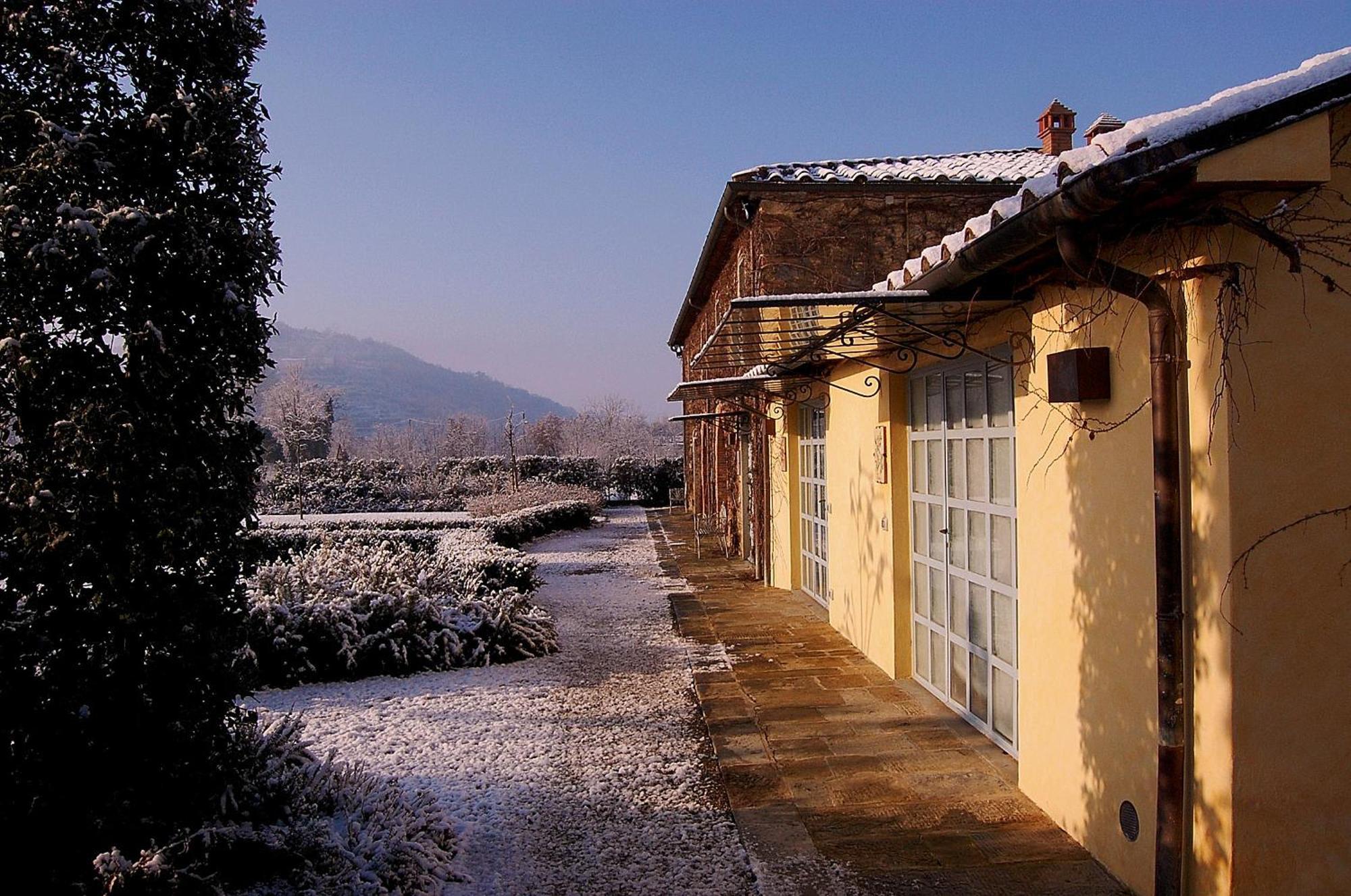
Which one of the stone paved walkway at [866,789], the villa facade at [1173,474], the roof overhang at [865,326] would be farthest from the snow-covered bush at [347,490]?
the villa facade at [1173,474]

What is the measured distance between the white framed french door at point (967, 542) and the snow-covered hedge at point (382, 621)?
12.2 ft

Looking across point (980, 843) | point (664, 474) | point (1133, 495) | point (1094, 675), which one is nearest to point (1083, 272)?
point (1133, 495)

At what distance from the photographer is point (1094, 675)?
138 inches

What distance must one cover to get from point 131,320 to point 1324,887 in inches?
174

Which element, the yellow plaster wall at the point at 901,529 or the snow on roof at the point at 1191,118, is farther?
the yellow plaster wall at the point at 901,529

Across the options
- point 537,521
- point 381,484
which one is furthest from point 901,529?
point 381,484

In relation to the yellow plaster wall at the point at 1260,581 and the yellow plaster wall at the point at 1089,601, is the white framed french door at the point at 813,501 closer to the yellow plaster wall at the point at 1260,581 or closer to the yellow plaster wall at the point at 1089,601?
the yellow plaster wall at the point at 1089,601

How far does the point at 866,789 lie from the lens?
4.55 metres

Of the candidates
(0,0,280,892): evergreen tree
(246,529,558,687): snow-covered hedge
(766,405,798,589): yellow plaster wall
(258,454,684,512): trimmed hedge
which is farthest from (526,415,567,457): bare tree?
(0,0,280,892): evergreen tree

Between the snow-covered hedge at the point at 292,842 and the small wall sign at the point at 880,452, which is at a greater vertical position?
the small wall sign at the point at 880,452

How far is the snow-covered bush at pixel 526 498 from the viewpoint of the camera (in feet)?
72.1

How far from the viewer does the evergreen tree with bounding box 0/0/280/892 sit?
2.92 meters

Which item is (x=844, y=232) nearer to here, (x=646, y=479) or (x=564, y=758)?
(x=564, y=758)

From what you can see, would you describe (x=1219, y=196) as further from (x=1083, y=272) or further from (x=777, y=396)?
(x=777, y=396)
